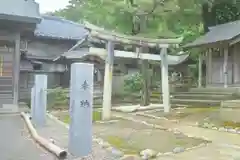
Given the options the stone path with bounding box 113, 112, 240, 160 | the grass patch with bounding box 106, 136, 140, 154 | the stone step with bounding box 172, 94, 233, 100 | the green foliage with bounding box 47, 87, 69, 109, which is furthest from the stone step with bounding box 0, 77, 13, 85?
the stone path with bounding box 113, 112, 240, 160

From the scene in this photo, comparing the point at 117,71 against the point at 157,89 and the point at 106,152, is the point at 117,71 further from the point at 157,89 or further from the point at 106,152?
the point at 106,152

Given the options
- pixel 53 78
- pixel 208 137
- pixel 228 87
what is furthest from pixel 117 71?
pixel 208 137

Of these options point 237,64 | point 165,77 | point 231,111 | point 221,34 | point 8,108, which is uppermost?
point 221,34

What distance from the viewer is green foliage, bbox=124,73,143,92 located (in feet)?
83.8

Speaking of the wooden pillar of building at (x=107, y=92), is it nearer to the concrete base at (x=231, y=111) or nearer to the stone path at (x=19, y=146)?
the stone path at (x=19, y=146)

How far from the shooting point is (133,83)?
25.7 m

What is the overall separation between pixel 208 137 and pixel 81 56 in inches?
597

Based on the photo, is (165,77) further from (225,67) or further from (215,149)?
(215,149)

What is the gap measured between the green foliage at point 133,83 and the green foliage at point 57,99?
6.71 meters

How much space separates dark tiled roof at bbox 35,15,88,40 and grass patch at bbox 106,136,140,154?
17.9 meters

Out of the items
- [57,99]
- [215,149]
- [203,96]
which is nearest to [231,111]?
[215,149]

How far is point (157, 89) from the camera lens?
85.0 feet

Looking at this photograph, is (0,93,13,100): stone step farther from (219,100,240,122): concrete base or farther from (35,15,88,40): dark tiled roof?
(219,100,240,122): concrete base

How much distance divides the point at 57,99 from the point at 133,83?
7612mm
